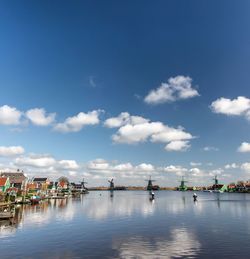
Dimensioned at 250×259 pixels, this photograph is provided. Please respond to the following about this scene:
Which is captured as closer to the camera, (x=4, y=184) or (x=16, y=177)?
(x=4, y=184)

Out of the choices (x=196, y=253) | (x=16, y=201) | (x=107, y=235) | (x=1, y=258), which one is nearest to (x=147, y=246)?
(x=196, y=253)

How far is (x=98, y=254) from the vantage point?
40781 millimetres

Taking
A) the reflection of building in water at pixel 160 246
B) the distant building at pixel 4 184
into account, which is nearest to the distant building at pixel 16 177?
the distant building at pixel 4 184

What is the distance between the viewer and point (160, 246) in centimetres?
4556

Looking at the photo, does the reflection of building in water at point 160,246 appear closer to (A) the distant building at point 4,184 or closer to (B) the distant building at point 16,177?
(A) the distant building at point 4,184

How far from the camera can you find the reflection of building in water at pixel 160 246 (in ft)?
133

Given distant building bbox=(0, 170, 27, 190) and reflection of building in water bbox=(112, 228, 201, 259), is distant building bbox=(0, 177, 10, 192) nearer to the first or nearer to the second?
distant building bbox=(0, 170, 27, 190)

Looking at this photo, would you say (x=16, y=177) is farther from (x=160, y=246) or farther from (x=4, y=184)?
(x=160, y=246)

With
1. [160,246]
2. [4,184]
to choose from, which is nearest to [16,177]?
[4,184]

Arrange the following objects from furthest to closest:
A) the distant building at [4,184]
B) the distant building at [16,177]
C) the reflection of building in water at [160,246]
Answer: the distant building at [16,177]
the distant building at [4,184]
the reflection of building in water at [160,246]

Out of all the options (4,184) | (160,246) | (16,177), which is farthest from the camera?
(16,177)

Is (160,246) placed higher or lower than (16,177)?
lower

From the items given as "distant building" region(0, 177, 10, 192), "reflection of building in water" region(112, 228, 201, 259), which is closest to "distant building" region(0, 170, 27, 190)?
"distant building" region(0, 177, 10, 192)

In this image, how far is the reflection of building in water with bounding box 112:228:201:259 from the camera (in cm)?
4041
